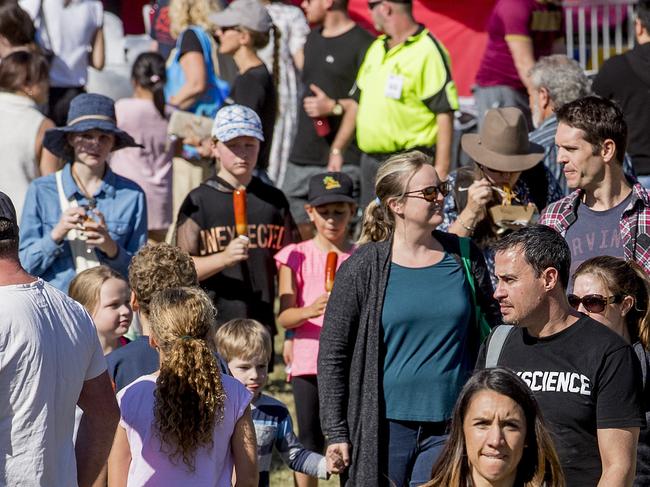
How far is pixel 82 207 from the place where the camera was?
673cm

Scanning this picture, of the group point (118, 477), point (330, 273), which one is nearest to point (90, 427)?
point (118, 477)

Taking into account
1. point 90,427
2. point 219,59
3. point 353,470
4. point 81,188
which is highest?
point 219,59

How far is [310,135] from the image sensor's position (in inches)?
380

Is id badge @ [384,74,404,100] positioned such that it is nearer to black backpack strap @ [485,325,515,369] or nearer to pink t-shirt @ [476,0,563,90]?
pink t-shirt @ [476,0,563,90]

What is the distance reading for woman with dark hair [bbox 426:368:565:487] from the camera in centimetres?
397

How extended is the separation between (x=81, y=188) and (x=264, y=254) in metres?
1.04

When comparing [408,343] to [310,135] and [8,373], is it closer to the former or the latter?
[8,373]

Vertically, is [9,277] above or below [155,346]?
above

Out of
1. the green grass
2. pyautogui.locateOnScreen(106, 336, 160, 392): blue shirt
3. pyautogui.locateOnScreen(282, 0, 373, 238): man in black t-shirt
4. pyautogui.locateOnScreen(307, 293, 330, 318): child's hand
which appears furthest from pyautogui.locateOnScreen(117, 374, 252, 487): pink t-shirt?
pyautogui.locateOnScreen(282, 0, 373, 238): man in black t-shirt

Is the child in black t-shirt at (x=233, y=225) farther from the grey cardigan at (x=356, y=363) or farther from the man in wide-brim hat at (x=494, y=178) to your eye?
the grey cardigan at (x=356, y=363)

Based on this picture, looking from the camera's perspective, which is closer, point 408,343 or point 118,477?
point 118,477

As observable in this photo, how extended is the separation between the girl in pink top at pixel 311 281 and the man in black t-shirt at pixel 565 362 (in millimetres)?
2060

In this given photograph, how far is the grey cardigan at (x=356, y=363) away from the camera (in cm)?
543

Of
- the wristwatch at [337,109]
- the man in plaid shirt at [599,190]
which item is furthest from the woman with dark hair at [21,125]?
the man in plaid shirt at [599,190]
